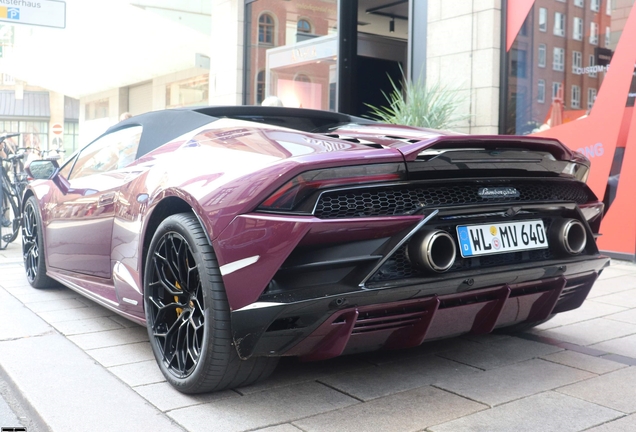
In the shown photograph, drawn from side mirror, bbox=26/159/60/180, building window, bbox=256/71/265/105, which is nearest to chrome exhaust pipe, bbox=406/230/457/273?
side mirror, bbox=26/159/60/180

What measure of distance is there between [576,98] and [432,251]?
5148 millimetres

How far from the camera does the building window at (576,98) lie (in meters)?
7.12

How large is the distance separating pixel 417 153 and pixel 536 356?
1365 millimetres

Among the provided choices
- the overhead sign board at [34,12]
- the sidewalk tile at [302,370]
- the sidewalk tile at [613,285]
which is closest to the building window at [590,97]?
the sidewalk tile at [613,285]

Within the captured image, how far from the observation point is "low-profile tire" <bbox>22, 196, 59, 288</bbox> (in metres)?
5.11

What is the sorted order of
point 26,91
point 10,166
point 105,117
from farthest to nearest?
point 26,91
point 105,117
point 10,166

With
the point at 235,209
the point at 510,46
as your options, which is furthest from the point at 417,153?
the point at 510,46

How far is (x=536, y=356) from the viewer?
11.3ft

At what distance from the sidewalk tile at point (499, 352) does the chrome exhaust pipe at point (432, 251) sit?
0.82 metres

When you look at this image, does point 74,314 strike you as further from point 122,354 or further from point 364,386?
point 364,386

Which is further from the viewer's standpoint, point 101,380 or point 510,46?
point 510,46

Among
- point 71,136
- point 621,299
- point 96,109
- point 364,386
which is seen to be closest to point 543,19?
point 621,299

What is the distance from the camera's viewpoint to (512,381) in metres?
3.04

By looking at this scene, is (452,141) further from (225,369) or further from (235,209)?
(225,369)
